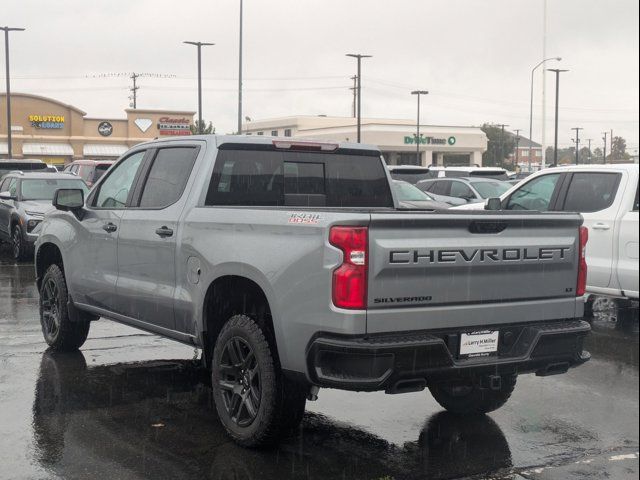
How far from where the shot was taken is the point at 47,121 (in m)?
66.6

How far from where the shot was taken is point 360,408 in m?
6.28

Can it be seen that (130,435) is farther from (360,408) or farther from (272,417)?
(360,408)

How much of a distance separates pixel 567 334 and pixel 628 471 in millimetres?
850

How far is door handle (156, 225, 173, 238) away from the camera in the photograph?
607 centimetres

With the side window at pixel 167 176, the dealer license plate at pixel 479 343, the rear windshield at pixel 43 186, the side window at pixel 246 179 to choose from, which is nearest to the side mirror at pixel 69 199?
the side window at pixel 167 176

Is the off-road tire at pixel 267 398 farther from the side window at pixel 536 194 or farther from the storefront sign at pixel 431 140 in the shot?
the storefront sign at pixel 431 140

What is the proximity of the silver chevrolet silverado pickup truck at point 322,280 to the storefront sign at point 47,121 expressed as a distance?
63113 mm

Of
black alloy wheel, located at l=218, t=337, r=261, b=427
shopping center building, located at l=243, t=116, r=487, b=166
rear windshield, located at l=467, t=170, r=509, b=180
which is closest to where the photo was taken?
black alloy wheel, located at l=218, t=337, r=261, b=427

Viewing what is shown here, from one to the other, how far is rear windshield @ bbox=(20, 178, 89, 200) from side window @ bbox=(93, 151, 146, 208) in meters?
9.76

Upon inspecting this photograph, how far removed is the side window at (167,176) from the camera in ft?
20.6

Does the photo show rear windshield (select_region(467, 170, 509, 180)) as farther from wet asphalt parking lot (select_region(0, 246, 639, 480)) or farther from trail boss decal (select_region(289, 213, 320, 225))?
trail boss decal (select_region(289, 213, 320, 225))

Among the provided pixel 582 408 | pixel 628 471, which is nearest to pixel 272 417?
pixel 628 471

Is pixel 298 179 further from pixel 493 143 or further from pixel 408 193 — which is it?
pixel 493 143

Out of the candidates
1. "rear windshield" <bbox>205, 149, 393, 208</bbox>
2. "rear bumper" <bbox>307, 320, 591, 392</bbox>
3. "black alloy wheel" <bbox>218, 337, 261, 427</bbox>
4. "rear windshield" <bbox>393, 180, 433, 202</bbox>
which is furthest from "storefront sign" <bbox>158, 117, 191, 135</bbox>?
"rear bumper" <bbox>307, 320, 591, 392</bbox>
